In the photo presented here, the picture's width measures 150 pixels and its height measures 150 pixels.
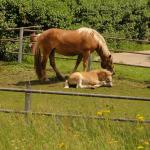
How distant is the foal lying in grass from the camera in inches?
572

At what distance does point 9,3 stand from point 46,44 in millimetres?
4381

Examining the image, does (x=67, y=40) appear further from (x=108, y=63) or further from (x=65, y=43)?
(x=108, y=63)

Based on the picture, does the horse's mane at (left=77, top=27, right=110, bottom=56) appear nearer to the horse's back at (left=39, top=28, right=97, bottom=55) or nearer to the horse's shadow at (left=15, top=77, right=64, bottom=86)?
the horse's back at (left=39, top=28, right=97, bottom=55)

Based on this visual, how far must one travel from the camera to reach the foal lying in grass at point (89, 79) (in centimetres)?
1453

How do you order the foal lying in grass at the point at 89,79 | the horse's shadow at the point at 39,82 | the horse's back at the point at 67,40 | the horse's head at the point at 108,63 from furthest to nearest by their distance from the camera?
1. the horse's head at the point at 108,63
2. the horse's back at the point at 67,40
3. the horse's shadow at the point at 39,82
4. the foal lying in grass at the point at 89,79

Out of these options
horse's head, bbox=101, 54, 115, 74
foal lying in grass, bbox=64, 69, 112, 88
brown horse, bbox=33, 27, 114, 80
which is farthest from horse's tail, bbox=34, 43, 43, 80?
horse's head, bbox=101, 54, 115, 74

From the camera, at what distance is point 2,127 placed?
7594 millimetres

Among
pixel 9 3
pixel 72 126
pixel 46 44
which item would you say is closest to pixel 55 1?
pixel 9 3

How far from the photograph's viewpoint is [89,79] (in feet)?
48.0

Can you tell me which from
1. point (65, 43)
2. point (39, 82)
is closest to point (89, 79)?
point (65, 43)

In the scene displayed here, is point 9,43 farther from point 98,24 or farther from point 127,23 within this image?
point 127,23

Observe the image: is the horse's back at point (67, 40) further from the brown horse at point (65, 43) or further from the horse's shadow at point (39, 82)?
the horse's shadow at point (39, 82)

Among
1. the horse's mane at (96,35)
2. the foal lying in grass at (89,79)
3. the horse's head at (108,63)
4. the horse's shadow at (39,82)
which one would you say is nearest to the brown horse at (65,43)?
the horse's mane at (96,35)

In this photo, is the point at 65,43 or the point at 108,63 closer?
the point at 65,43
